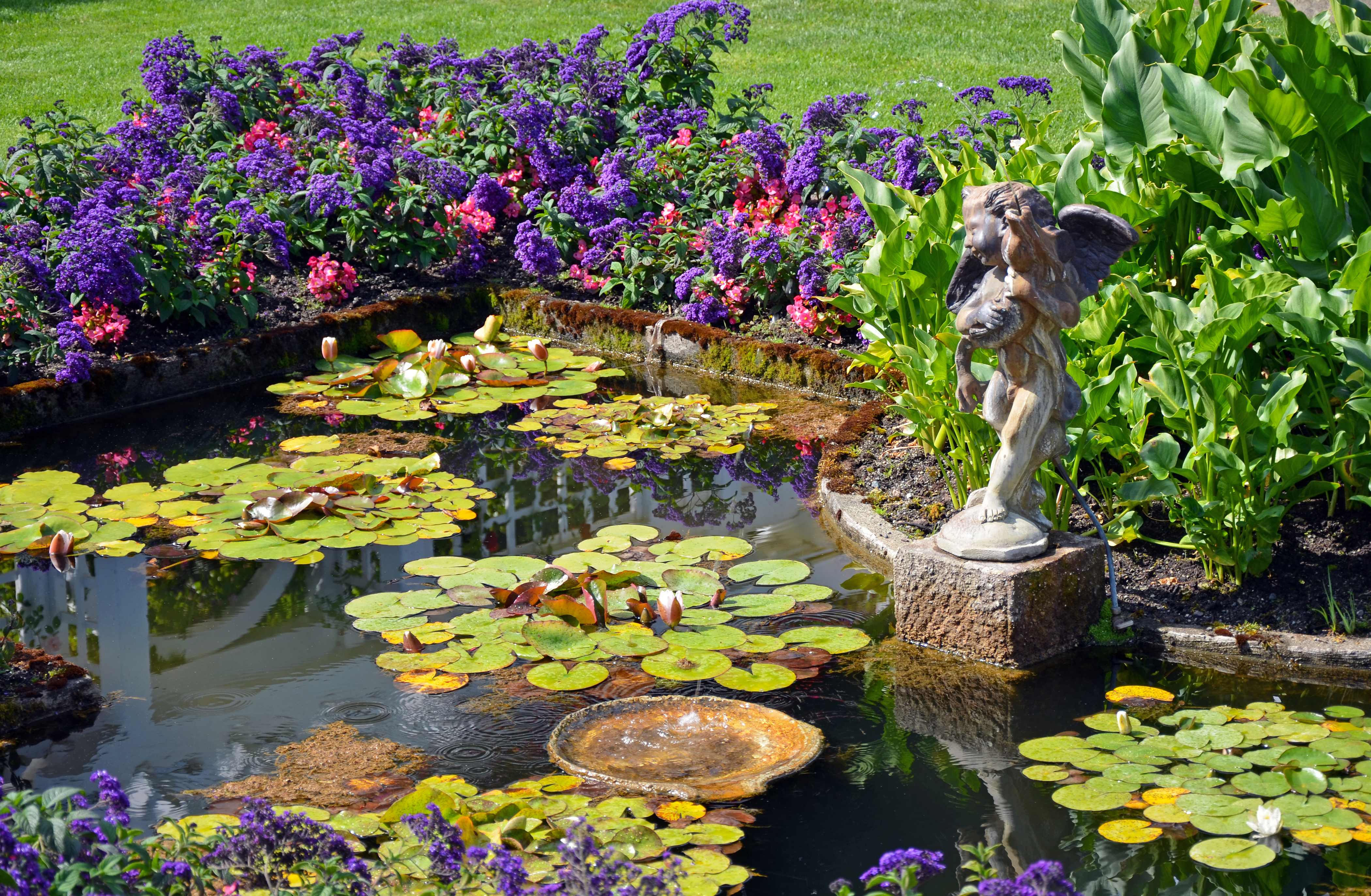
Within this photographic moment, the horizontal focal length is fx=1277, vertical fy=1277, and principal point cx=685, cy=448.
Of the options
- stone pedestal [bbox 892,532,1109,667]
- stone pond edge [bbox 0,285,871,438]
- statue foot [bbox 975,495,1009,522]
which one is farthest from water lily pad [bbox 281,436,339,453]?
statue foot [bbox 975,495,1009,522]

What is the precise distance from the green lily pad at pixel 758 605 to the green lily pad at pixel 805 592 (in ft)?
0.05

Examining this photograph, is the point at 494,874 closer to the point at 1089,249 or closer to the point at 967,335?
the point at 967,335

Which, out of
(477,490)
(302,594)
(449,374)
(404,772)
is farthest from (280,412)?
(404,772)

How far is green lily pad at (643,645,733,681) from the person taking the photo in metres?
4.20

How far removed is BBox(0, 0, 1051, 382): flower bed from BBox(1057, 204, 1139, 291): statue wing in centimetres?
252

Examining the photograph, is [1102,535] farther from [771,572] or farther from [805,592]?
[771,572]

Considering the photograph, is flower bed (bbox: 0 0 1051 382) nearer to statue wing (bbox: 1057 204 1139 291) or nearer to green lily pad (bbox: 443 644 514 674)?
statue wing (bbox: 1057 204 1139 291)

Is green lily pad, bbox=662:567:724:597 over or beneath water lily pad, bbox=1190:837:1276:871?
over

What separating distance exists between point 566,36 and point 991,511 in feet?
39.4

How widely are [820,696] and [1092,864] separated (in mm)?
1157

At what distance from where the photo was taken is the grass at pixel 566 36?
42.1 ft

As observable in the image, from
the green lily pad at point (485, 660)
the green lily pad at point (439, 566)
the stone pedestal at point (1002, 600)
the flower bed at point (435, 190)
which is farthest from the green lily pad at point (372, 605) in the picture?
the flower bed at point (435, 190)

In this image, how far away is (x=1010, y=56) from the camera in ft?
44.3

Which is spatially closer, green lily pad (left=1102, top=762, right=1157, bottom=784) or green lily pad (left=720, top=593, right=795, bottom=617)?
green lily pad (left=1102, top=762, right=1157, bottom=784)
